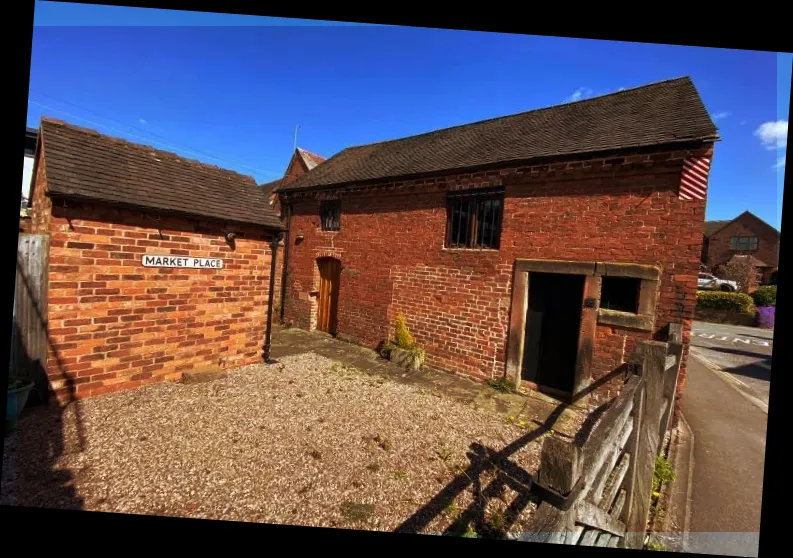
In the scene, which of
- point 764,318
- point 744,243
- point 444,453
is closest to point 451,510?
point 444,453

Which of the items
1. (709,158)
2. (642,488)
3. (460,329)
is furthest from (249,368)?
(709,158)

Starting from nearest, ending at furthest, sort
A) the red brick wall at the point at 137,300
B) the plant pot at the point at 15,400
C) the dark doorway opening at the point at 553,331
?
the plant pot at the point at 15,400 → the red brick wall at the point at 137,300 → the dark doorway opening at the point at 553,331

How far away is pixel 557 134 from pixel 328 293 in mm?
7897

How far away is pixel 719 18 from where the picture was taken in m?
1.44

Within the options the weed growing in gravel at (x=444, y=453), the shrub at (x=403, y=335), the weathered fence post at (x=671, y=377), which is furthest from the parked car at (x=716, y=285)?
the weed growing in gravel at (x=444, y=453)

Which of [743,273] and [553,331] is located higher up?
[743,273]

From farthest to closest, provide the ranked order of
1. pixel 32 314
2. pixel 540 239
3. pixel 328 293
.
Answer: pixel 328 293, pixel 540 239, pixel 32 314

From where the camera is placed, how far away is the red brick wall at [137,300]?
4.37 m

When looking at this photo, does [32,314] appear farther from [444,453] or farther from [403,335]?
[403,335]

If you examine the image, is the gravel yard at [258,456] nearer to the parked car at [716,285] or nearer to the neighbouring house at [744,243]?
the parked car at [716,285]

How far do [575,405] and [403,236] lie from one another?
17.9 ft

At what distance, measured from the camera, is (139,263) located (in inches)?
197

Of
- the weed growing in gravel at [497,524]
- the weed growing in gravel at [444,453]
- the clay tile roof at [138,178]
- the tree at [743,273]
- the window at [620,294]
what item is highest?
the tree at [743,273]

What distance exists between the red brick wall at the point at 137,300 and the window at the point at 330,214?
3855 millimetres
